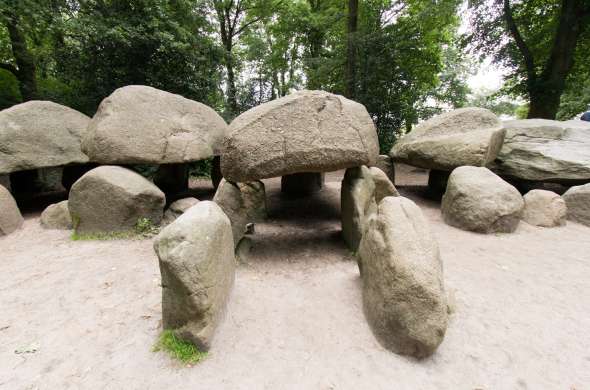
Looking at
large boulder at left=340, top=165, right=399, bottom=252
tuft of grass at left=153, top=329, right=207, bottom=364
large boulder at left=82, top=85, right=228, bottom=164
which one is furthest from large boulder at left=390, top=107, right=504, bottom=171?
tuft of grass at left=153, top=329, right=207, bottom=364

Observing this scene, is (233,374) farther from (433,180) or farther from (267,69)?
(267,69)

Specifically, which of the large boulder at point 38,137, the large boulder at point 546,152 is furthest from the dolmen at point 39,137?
the large boulder at point 546,152

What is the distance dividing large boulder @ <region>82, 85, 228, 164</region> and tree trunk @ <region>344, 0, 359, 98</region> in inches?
255

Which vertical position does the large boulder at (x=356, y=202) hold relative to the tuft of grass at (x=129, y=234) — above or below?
above

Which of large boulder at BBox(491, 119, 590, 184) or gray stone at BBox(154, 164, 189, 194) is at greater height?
large boulder at BBox(491, 119, 590, 184)

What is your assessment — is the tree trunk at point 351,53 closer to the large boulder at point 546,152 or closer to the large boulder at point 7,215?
the large boulder at point 546,152

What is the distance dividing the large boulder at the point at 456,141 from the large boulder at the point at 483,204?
82cm

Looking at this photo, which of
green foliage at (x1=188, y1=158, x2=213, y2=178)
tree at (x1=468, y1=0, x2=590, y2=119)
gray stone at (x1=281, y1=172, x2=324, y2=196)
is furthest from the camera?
green foliage at (x1=188, y1=158, x2=213, y2=178)

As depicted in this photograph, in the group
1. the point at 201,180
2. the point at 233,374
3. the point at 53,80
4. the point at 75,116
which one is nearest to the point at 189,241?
the point at 233,374

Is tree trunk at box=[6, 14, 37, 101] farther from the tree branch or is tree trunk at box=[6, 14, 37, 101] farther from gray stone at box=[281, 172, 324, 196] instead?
the tree branch

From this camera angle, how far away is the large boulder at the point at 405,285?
2471 millimetres

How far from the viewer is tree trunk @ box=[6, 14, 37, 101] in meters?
8.59

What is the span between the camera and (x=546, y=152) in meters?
6.98

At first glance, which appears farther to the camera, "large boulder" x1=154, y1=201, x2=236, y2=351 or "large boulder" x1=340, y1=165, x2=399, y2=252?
"large boulder" x1=340, y1=165, x2=399, y2=252
